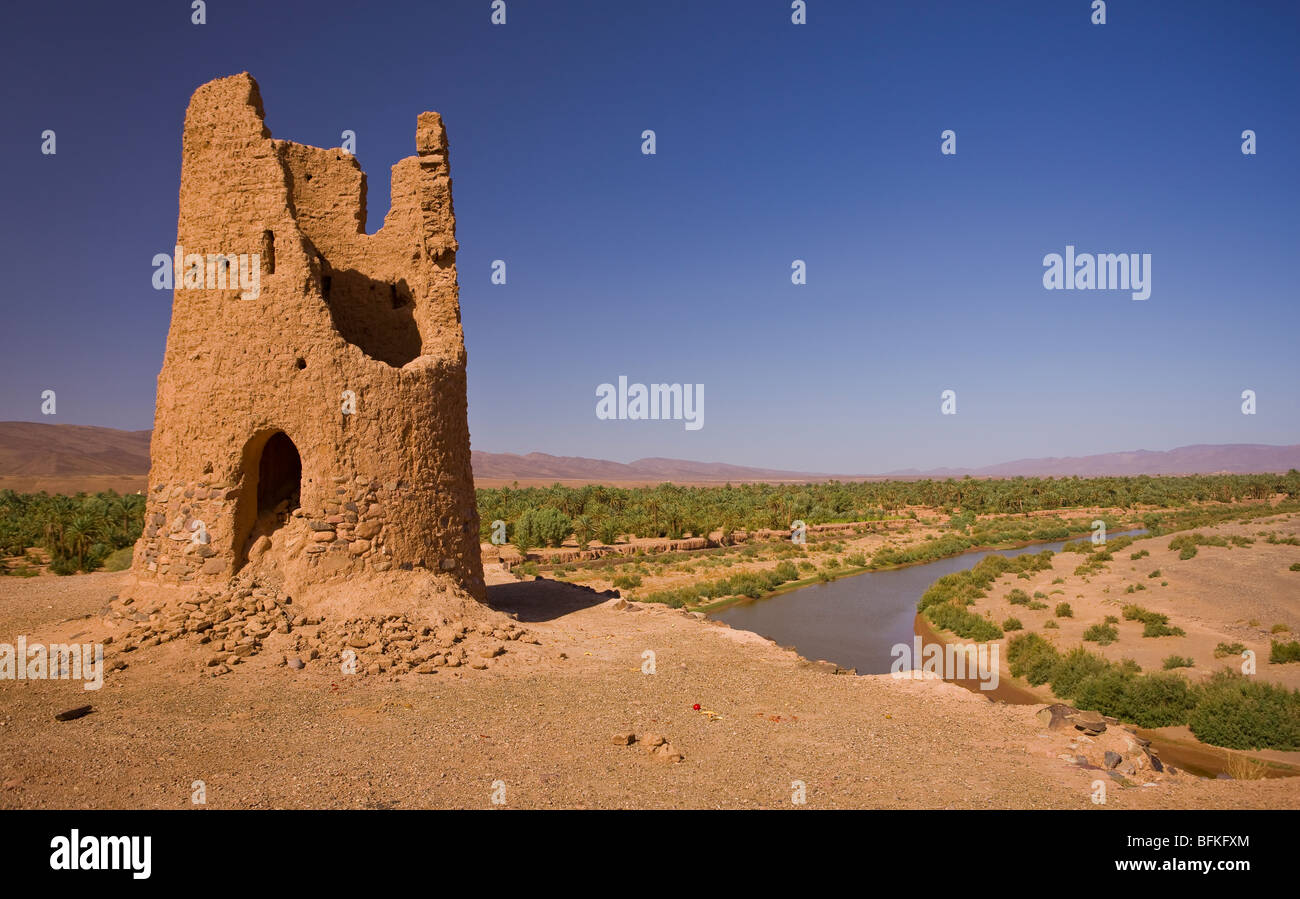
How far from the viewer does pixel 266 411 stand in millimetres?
11320

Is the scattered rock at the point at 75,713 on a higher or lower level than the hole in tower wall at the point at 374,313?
lower

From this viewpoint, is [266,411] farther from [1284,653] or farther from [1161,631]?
[1161,631]

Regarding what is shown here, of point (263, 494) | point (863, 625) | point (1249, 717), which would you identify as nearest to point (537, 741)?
point (263, 494)

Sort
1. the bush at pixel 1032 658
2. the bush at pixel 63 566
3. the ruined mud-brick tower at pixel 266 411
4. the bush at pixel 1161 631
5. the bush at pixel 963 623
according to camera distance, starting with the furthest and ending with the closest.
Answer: the bush at pixel 63 566, the bush at pixel 963 623, the bush at pixel 1161 631, the bush at pixel 1032 658, the ruined mud-brick tower at pixel 266 411

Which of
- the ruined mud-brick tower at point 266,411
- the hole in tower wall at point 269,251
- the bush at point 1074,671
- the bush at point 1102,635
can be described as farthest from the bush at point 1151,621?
the hole in tower wall at point 269,251

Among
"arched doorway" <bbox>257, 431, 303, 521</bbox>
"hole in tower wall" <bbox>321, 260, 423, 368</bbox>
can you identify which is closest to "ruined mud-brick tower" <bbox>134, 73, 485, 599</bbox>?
"arched doorway" <bbox>257, 431, 303, 521</bbox>

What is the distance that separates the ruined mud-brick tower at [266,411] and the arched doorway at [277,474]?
Answer: 919mm

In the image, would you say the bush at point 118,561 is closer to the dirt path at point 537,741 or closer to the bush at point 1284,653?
the dirt path at point 537,741

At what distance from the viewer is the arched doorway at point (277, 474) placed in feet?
44.1

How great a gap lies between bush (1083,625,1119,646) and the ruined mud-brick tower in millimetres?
15736

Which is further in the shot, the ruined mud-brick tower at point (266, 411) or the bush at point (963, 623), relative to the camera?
the bush at point (963, 623)

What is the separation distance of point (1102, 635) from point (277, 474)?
1948 centimetres

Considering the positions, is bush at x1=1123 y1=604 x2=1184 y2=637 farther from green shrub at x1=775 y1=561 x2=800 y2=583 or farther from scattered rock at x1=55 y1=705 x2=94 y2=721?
scattered rock at x1=55 y1=705 x2=94 y2=721
